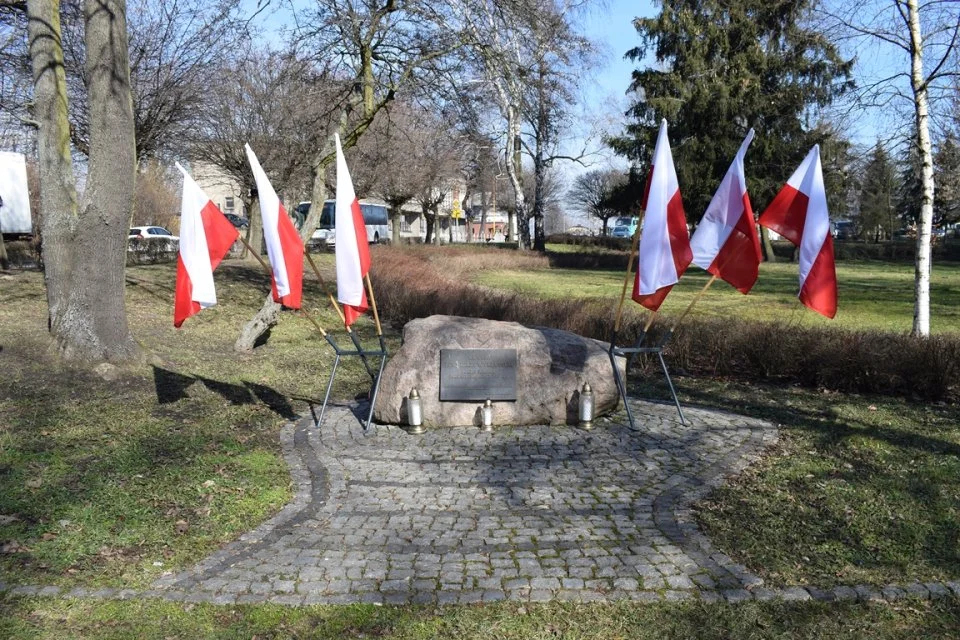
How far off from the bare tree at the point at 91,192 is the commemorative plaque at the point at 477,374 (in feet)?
12.6

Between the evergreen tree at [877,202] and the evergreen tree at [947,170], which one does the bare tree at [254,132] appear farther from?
the evergreen tree at [877,202]

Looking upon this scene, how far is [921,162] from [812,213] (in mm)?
6529

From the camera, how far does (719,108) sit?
31.0 m

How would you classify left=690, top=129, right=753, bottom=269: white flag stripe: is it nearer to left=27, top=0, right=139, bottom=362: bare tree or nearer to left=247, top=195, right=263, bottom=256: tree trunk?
left=27, top=0, right=139, bottom=362: bare tree

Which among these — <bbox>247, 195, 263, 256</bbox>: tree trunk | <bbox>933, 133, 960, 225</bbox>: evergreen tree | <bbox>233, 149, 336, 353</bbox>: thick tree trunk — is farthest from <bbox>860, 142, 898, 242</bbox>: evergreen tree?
<bbox>233, 149, 336, 353</bbox>: thick tree trunk

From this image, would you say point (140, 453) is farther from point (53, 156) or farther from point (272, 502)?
point (53, 156)

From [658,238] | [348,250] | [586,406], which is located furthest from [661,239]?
[348,250]

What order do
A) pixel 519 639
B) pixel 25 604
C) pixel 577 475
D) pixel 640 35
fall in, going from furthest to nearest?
pixel 640 35 < pixel 577 475 < pixel 25 604 < pixel 519 639

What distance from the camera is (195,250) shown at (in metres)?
6.38

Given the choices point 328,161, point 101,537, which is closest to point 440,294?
point 328,161

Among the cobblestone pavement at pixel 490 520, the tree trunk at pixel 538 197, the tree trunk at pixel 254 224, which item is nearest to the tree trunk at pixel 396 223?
the tree trunk at pixel 538 197

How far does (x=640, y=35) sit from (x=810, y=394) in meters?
28.8

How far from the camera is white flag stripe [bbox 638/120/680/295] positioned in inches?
252

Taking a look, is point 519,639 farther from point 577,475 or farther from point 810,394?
point 810,394
